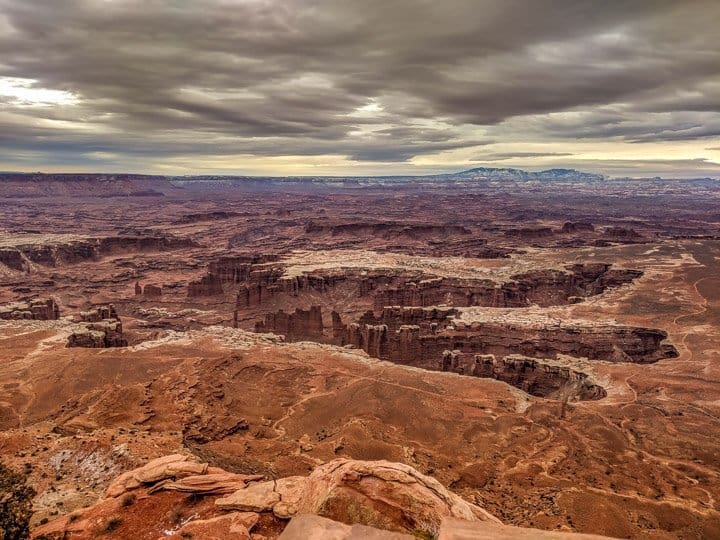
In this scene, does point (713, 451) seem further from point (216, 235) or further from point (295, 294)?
point (216, 235)

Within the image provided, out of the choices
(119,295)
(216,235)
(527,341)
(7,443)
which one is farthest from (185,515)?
(216,235)

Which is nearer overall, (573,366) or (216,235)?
(573,366)

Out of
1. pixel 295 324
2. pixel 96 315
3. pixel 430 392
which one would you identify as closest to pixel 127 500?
pixel 430 392

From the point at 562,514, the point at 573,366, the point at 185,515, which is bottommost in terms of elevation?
the point at 573,366

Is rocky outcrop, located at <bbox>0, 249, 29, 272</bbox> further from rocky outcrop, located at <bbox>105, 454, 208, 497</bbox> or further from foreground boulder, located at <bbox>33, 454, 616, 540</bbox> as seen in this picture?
foreground boulder, located at <bbox>33, 454, 616, 540</bbox>

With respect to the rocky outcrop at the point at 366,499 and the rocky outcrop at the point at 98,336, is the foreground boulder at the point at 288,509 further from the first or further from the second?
the rocky outcrop at the point at 98,336

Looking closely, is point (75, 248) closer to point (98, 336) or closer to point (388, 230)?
point (388, 230)
